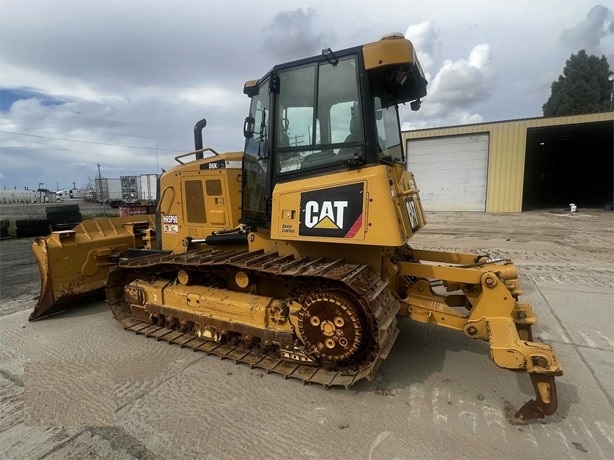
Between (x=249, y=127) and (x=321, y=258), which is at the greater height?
(x=249, y=127)

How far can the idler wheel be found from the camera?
121 inches

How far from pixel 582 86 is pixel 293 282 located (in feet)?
194

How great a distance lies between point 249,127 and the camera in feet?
13.6

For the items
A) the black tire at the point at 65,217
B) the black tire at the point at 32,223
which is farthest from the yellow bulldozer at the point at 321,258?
the black tire at the point at 32,223

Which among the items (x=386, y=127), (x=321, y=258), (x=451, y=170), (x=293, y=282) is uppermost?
(x=451, y=170)

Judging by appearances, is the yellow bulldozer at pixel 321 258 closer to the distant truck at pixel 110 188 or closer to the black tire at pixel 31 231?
the black tire at pixel 31 231

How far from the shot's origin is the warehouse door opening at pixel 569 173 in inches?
1070

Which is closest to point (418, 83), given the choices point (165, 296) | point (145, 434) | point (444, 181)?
point (165, 296)

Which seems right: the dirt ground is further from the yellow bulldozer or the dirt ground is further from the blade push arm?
the blade push arm

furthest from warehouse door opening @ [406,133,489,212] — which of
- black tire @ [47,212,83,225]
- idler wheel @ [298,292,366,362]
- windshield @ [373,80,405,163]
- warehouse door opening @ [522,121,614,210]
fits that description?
idler wheel @ [298,292,366,362]

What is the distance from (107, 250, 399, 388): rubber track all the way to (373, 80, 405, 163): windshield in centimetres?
121

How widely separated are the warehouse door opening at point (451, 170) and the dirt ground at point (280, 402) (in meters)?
16.6

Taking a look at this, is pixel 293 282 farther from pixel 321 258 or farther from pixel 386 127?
pixel 386 127

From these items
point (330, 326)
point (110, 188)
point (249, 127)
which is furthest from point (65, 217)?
point (110, 188)
